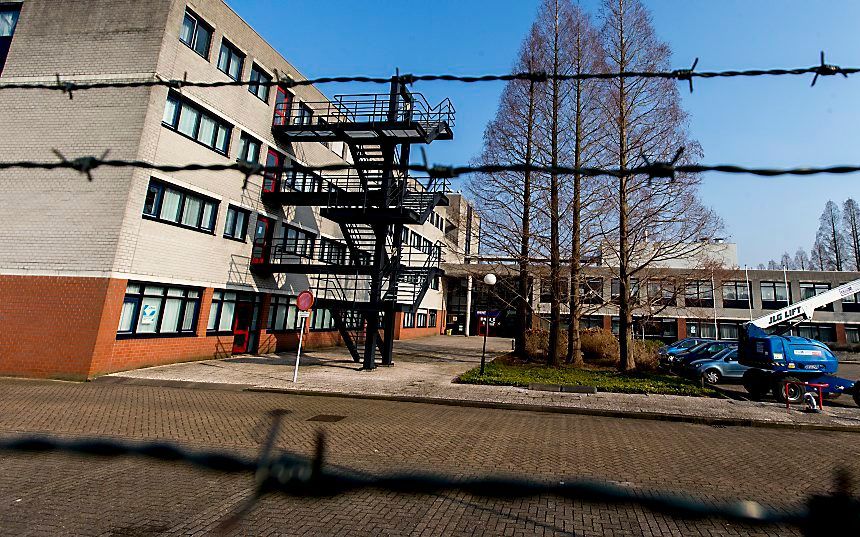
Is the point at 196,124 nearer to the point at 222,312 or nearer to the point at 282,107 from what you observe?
the point at 282,107

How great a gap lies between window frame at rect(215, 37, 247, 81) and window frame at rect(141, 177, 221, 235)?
5.58 m

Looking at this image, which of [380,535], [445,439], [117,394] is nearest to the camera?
[380,535]

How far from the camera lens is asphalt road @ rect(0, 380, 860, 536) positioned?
4.80 metres

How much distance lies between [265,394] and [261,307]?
369 inches

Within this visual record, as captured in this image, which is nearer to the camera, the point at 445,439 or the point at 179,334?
the point at 445,439

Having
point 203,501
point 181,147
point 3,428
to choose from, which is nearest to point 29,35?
point 181,147

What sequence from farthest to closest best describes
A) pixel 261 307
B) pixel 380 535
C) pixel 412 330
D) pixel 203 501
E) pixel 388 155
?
1. pixel 412 330
2. pixel 261 307
3. pixel 388 155
4. pixel 203 501
5. pixel 380 535

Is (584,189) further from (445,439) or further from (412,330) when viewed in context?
(412,330)

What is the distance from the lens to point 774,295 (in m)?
45.4

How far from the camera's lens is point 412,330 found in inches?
1577

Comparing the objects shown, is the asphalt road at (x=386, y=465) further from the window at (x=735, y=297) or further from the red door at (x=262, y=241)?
the window at (x=735, y=297)

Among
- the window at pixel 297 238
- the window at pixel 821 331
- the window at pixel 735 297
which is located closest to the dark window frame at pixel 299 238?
the window at pixel 297 238

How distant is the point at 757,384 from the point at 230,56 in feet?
79.1

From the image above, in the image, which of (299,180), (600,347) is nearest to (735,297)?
(600,347)
